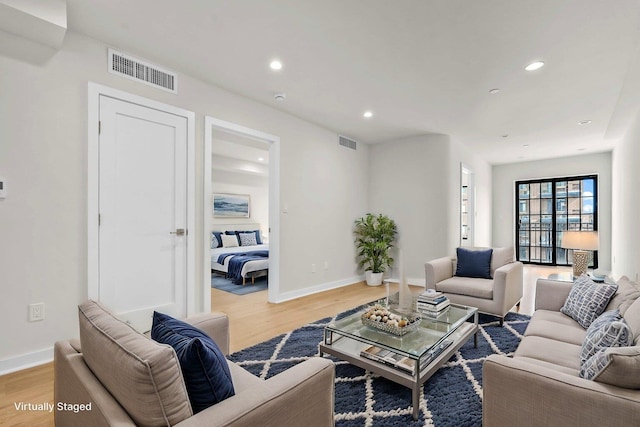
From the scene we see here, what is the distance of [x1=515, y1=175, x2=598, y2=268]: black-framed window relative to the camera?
22.1 ft

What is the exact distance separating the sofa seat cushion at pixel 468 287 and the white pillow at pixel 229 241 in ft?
15.6

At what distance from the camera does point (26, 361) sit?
2268mm

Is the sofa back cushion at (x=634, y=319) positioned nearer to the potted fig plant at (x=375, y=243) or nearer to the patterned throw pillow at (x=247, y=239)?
the potted fig plant at (x=375, y=243)

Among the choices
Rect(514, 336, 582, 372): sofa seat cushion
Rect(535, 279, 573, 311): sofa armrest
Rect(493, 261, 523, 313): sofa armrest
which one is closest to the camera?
Rect(514, 336, 582, 372): sofa seat cushion

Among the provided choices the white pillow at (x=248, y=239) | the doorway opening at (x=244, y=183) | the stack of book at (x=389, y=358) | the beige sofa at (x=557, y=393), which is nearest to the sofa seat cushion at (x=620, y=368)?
the beige sofa at (x=557, y=393)

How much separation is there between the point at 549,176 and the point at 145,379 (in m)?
8.62

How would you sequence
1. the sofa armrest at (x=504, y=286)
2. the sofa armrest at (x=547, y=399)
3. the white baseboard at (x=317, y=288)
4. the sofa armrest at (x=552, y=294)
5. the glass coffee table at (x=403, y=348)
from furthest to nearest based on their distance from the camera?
the white baseboard at (x=317, y=288) < the sofa armrest at (x=504, y=286) < the sofa armrest at (x=552, y=294) < the glass coffee table at (x=403, y=348) < the sofa armrest at (x=547, y=399)

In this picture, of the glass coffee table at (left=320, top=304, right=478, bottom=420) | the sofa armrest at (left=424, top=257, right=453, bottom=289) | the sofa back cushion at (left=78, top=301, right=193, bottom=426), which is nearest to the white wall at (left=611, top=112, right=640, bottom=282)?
the sofa armrest at (left=424, top=257, right=453, bottom=289)

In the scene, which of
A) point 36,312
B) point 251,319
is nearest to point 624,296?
point 251,319

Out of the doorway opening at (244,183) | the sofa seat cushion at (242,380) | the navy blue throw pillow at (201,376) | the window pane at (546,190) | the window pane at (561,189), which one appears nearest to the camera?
the navy blue throw pillow at (201,376)

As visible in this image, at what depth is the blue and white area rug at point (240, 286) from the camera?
15.8 feet

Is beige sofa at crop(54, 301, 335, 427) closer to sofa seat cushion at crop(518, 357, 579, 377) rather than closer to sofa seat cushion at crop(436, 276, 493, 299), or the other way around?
→ sofa seat cushion at crop(518, 357, 579, 377)

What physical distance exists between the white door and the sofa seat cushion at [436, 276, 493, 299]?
2.85 metres

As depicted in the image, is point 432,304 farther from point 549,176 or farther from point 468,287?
point 549,176
